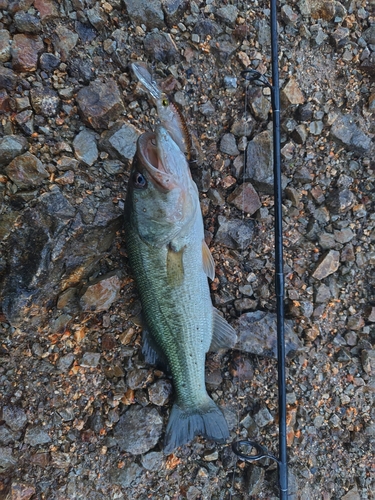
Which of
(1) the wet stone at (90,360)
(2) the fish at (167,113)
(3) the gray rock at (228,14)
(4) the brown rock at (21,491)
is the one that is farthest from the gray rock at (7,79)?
(4) the brown rock at (21,491)

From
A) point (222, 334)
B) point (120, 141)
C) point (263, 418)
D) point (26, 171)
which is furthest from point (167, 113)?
point (263, 418)

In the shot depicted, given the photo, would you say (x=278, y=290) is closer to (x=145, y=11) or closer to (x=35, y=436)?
(x=35, y=436)

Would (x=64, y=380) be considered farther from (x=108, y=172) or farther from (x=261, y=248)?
(x=261, y=248)

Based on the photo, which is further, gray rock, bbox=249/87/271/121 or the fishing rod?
gray rock, bbox=249/87/271/121

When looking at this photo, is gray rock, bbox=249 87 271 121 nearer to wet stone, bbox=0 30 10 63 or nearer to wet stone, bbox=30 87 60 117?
wet stone, bbox=30 87 60 117

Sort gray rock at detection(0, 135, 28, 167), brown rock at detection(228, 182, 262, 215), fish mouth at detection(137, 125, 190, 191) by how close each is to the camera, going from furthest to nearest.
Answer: brown rock at detection(228, 182, 262, 215)
gray rock at detection(0, 135, 28, 167)
fish mouth at detection(137, 125, 190, 191)

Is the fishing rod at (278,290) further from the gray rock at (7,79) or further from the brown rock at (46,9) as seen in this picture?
the gray rock at (7,79)

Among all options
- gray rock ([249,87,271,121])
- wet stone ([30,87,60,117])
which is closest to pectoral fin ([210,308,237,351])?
gray rock ([249,87,271,121])
